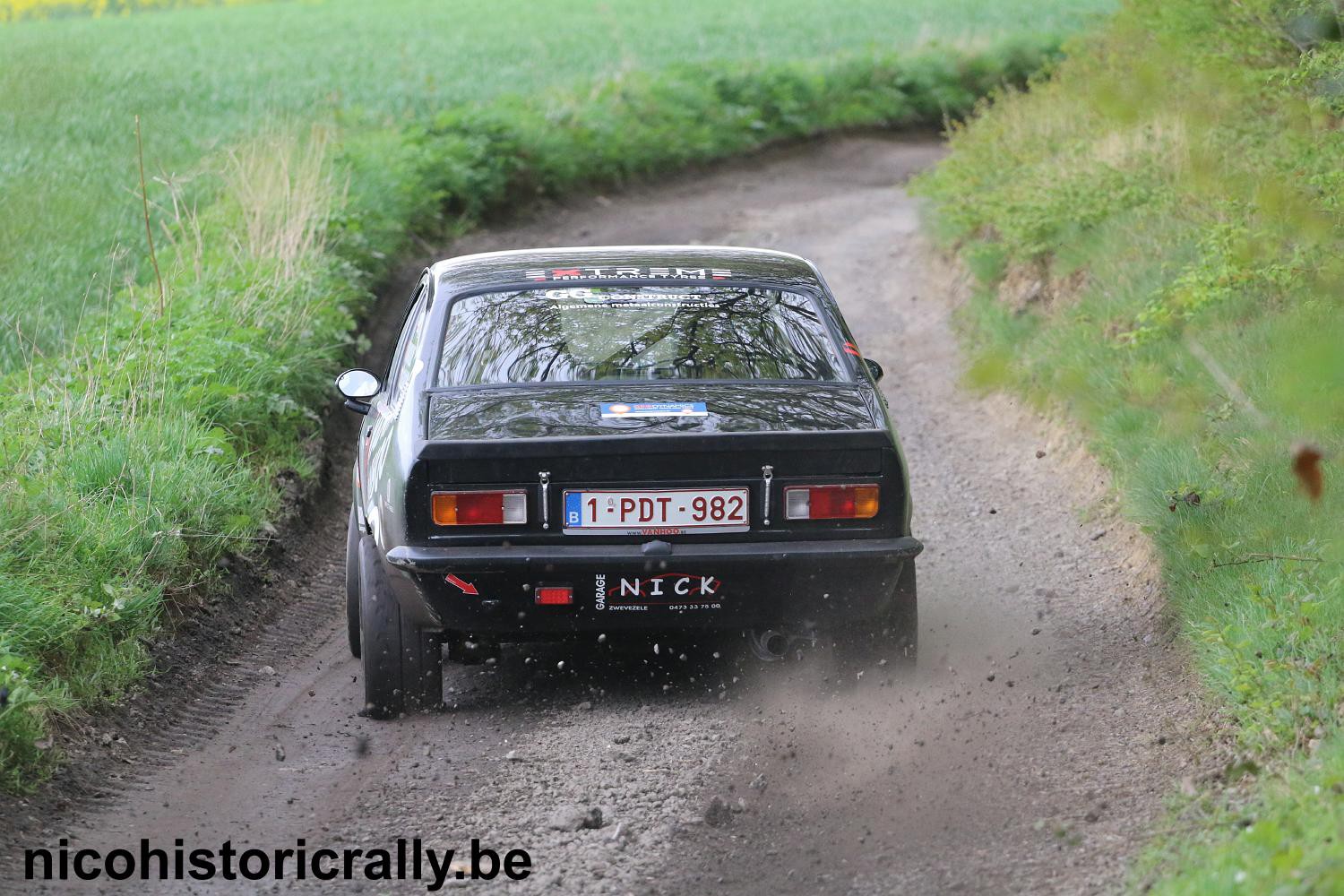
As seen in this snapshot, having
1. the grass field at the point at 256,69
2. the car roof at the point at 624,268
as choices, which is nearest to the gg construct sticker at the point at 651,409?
the car roof at the point at 624,268

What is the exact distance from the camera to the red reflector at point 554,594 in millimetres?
4914

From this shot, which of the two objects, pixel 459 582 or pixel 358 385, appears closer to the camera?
pixel 459 582

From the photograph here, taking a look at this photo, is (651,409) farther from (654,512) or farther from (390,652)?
(390,652)

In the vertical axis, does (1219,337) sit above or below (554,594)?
below

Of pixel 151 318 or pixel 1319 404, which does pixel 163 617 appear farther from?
pixel 1319 404

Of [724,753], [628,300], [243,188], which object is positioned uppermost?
[628,300]

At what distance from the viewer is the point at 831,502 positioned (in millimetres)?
4980

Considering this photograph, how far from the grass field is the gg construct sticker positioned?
4.30 meters

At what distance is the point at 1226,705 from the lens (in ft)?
15.8

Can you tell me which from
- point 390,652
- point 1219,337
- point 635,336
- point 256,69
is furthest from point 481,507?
A: point 256,69

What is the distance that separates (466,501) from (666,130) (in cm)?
1741

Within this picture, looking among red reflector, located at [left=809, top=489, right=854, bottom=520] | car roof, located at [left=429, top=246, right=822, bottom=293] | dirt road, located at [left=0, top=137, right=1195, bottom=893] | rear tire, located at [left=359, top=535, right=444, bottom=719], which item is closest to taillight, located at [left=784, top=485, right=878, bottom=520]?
red reflector, located at [left=809, top=489, right=854, bottom=520]

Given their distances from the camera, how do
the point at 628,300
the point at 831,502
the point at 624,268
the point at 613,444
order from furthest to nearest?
1. the point at 624,268
2. the point at 628,300
3. the point at 831,502
4. the point at 613,444

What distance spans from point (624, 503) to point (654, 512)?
102mm
